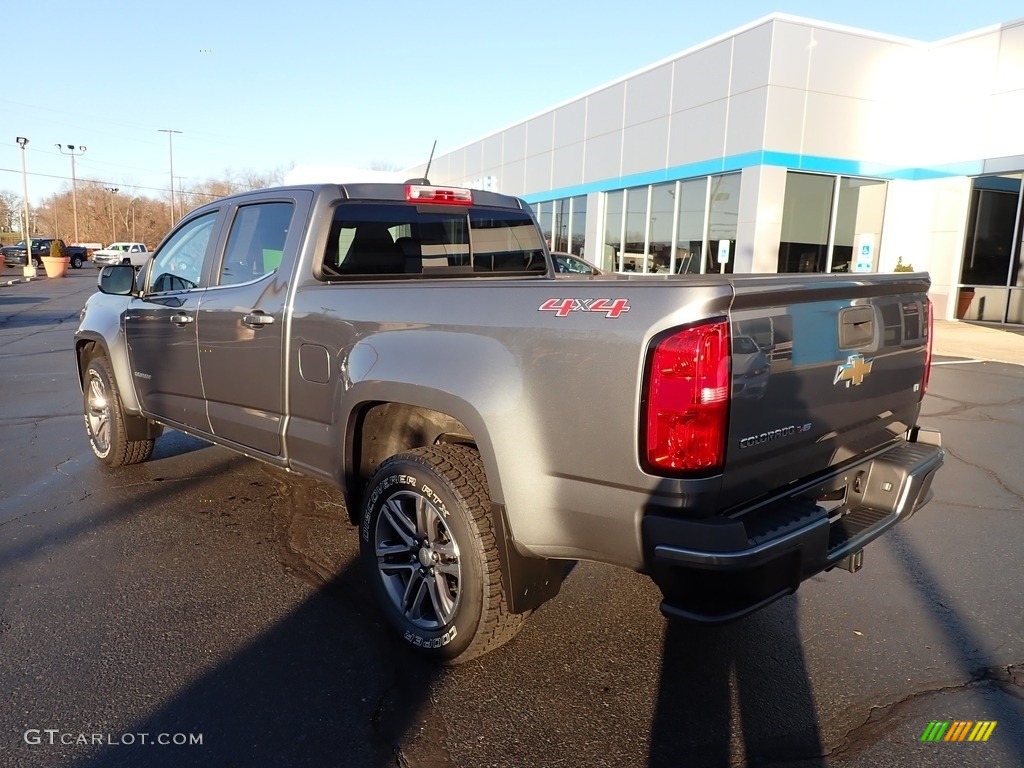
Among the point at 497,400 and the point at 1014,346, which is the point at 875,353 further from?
the point at 1014,346

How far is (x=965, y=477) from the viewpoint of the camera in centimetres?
584

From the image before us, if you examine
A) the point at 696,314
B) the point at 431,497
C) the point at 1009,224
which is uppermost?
the point at 1009,224

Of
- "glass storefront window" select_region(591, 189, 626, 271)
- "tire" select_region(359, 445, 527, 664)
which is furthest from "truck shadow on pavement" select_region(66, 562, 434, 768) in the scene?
"glass storefront window" select_region(591, 189, 626, 271)

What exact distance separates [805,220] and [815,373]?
659 inches

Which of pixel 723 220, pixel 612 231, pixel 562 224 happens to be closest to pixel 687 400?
pixel 723 220

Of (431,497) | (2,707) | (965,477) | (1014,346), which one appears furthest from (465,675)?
(1014,346)

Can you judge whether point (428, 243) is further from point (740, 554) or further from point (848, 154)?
point (848, 154)

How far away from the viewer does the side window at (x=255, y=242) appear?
401 centimetres

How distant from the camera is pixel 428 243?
4.28 metres

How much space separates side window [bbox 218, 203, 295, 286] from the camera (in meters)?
4.01

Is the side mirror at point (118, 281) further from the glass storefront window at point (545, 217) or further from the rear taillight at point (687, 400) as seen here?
the glass storefront window at point (545, 217)

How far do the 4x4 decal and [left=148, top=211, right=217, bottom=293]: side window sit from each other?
286 centimetres

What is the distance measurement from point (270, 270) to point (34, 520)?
7.43ft

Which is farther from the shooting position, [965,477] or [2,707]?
[965,477]
